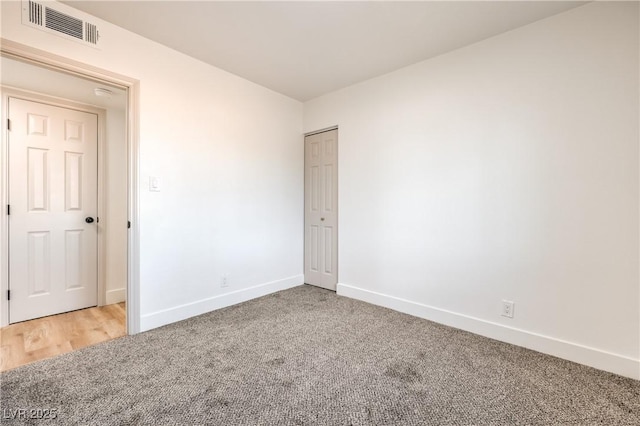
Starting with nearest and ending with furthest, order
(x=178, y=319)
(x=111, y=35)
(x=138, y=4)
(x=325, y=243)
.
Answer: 1. (x=138, y=4)
2. (x=111, y=35)
3. (x=178, y=319)
4. (x=325, y=243)

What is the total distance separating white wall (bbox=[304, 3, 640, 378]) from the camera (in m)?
1.85

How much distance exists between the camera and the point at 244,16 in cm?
210

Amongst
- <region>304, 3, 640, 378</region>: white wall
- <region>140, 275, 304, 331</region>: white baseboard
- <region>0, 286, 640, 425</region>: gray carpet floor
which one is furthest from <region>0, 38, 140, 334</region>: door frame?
<region>304, 3, 640, 378</region>: white wall

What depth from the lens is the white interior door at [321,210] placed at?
356cm

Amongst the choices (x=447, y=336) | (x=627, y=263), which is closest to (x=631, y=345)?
(x=627, y=263)

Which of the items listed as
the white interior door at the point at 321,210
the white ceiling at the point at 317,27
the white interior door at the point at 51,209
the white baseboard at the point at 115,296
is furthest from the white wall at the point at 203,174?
the white interior door at the point at 51,209

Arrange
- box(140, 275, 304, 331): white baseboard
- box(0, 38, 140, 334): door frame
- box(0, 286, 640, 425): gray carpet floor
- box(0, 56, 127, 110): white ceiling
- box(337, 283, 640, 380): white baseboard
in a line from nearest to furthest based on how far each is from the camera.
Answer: box(0, 286, 640, 425): gray carpet floor → box(337, 283, 640, 380): white baseboard → box(0, 38, 140, 334): door frame → box(0, 56, 127, 110): white ceiling → box(140, 275, 304, 331): white baseboard

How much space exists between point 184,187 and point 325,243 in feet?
Result: 5.87

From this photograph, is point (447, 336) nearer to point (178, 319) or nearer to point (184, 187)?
point (178, 319)

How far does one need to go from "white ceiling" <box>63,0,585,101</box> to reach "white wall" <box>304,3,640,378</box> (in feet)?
0.82

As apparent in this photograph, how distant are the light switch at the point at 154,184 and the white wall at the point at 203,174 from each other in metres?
0.04

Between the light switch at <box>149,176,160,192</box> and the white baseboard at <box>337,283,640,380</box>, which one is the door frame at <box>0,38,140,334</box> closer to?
the light switch at <box>149,176,160,192</box>

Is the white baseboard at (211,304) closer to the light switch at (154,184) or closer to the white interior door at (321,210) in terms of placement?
the white interior door at (321,210)

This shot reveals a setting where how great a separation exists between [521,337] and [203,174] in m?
3.10
